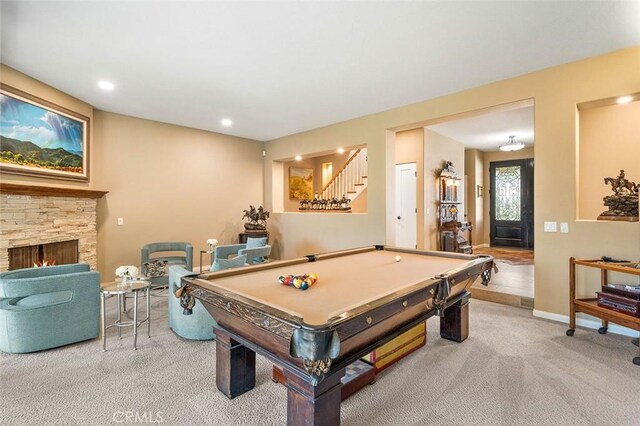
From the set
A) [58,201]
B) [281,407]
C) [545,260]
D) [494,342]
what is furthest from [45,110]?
[545,260]

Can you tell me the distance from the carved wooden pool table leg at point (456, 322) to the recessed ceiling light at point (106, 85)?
507 centimetres

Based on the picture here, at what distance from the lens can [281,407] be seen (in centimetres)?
212

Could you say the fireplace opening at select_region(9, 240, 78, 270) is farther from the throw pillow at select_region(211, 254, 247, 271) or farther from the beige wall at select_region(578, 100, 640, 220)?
the beige wall at select_region(578, 100, 640, 220)

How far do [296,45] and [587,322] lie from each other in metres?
4.47

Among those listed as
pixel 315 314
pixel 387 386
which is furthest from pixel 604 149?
pixel 315 314

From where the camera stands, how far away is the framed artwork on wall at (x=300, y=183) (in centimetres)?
925

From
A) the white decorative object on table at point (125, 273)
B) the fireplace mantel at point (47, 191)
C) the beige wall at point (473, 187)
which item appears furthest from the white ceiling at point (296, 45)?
the beige wall at point (473, 187)

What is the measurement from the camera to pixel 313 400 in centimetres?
149

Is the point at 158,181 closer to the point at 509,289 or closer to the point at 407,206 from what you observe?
the point at 407,206

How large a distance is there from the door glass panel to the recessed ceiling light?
9715mm

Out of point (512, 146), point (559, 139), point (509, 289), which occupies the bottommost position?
point (509, 289)

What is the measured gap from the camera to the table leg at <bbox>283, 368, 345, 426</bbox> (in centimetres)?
149

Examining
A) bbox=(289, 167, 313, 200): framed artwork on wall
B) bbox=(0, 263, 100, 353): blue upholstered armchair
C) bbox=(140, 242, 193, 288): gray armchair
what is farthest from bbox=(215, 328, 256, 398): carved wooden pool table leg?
bbox=(289, 167, 313, 200): framed artwork on wall

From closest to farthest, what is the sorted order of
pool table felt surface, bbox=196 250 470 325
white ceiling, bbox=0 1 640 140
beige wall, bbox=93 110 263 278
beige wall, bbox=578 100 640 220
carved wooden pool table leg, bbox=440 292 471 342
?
pool table felt surface, bbox=196 250 470 325
white ceiling, bbox=0 1 640 140
carved wooden pool table leg, bbox=440 292 471 342
beige wall, bbox=578 100 640 220
beige wall, bbox=93 110 263 278
